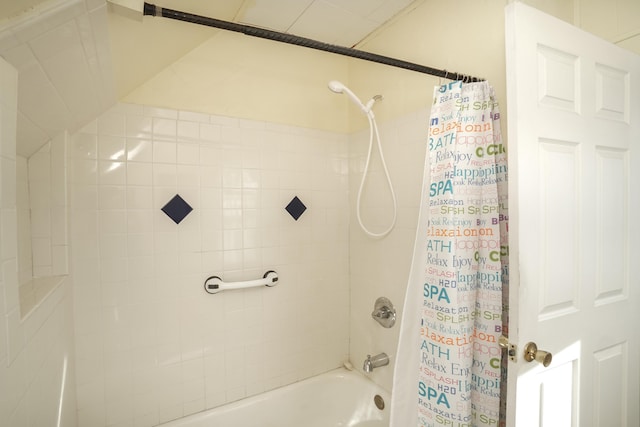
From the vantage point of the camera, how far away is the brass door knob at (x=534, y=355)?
830 mm

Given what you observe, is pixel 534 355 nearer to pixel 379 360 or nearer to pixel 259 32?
pixel 379 360

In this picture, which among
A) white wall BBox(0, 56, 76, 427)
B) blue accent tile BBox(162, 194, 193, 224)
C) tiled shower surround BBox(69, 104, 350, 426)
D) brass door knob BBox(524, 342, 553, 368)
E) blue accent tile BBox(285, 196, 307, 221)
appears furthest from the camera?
blue accent tile BBox(285, 196, 307, 221)

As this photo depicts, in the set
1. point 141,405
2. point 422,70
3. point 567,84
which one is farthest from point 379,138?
point 141,405

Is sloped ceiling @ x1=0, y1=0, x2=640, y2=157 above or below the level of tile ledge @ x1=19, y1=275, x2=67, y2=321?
above

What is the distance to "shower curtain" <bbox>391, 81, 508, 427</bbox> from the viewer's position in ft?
3.01

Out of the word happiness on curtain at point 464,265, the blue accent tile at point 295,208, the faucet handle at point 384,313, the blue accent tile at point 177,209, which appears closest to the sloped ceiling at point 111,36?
the blue accent tile at point 177,209

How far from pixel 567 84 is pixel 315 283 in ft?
4.67

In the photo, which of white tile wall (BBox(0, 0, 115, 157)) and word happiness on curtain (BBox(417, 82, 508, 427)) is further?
word happiness on curtain (BBox(417, 82, 508, 427))

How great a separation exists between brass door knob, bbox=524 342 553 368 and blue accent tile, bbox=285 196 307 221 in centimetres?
115

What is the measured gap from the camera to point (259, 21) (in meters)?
1.43

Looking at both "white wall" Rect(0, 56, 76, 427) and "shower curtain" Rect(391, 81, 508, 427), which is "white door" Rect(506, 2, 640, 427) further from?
"white wall" Rect(0, 56, 76, 427)

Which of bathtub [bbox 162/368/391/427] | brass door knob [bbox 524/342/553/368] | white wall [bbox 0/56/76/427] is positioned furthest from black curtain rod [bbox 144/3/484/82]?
bathtub [bbox 162/368/391/427]

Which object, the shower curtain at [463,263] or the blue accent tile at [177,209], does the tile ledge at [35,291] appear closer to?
the blue accent tile at [177,209]

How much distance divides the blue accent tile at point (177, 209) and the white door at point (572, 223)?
1.32 m
